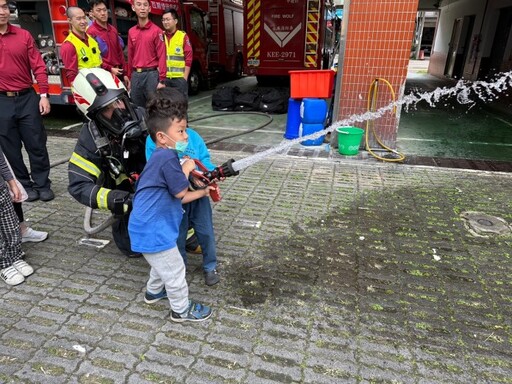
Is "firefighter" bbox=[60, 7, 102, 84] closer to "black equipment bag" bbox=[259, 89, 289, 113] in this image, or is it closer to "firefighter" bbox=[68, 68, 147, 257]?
"firefighter" bbox=[68, 68, 147, 257]

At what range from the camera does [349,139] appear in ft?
18.7

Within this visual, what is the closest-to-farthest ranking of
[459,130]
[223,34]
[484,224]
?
1. [484,224]
2. [459,130]
3. [223,34]

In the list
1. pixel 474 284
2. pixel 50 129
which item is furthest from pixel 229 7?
pixel 474 284

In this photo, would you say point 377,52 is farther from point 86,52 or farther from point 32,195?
point 32,195

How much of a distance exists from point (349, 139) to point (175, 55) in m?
3.06

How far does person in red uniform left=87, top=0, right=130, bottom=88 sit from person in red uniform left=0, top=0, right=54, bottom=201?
143 centimetres

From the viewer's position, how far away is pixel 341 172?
17.3 feet

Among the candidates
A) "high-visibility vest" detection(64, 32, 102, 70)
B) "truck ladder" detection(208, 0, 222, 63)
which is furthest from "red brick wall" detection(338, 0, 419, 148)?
"truck ladder" detection(208, 0, 222, 63)

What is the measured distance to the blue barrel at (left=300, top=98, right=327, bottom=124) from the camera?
19.7ft

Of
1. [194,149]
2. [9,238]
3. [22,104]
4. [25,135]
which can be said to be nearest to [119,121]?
[194,149]

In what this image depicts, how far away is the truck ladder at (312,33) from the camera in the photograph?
10.5 meters

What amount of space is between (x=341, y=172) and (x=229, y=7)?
11.3 m

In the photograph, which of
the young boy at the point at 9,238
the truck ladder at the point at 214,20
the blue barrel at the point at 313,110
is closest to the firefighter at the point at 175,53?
the blue barrel at the point at 313,110

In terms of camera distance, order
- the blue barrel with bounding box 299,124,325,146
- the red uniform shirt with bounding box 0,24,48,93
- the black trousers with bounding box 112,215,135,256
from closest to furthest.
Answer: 1. the black trousers with bounding box 112,215,135,256
2. the red uniform shirt with bounding box 0,24,48,93
3. the blue barrel with bounding box 299,124,325,146
